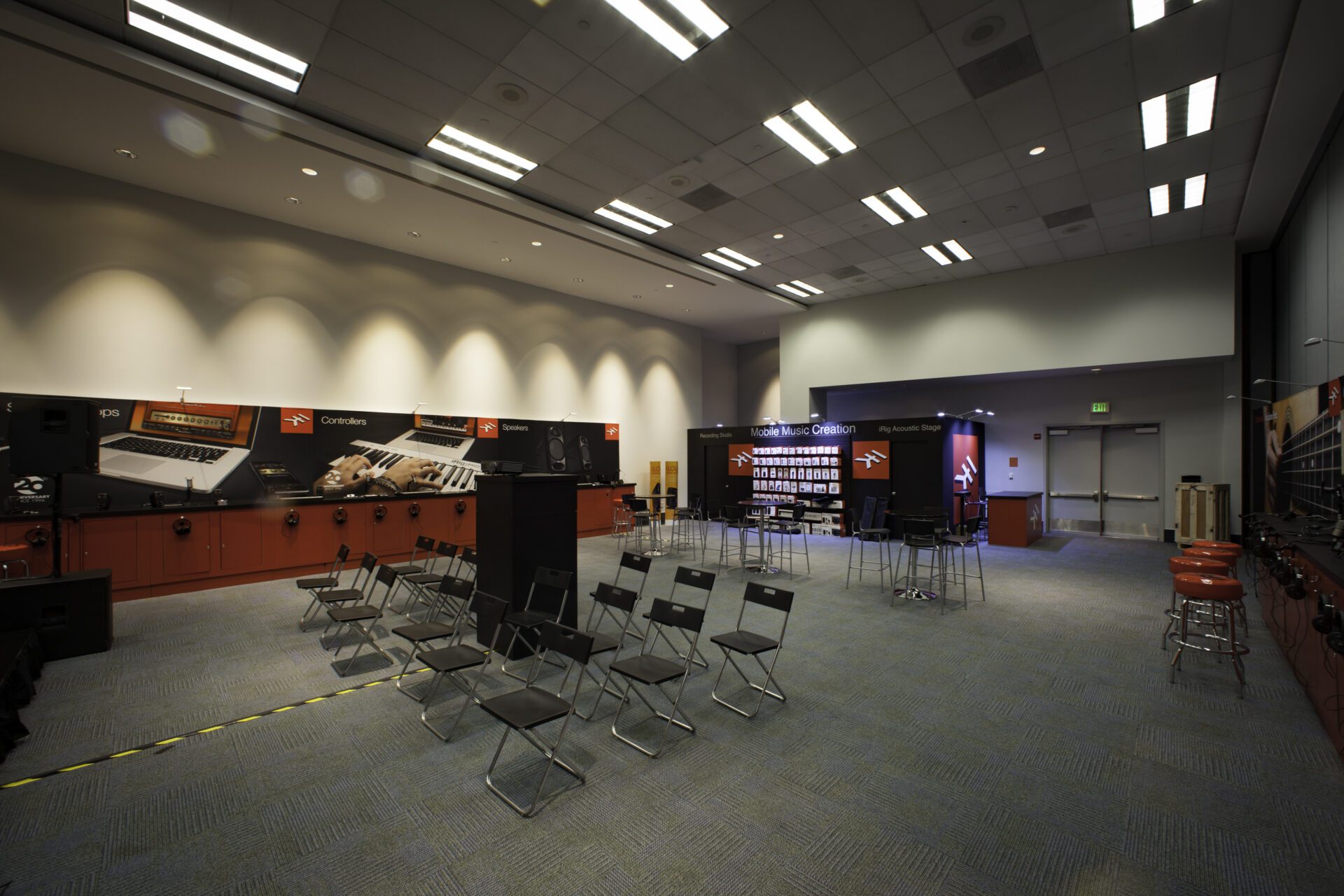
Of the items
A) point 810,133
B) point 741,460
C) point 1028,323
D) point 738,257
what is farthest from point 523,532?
point 1028,323

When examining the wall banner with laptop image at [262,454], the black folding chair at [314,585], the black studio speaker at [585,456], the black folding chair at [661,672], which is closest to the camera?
the black folding chair at [661,672]

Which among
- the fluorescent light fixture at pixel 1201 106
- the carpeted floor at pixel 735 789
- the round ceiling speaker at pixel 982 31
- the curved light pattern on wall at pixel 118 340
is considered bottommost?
the carpeted floor at pixel 735 789

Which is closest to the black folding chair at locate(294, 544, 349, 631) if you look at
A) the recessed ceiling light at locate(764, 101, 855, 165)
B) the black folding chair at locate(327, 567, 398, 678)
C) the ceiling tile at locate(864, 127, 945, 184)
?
the black folding chair at locate(327, 567, 398, 678)

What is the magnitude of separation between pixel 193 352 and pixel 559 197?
5101mm

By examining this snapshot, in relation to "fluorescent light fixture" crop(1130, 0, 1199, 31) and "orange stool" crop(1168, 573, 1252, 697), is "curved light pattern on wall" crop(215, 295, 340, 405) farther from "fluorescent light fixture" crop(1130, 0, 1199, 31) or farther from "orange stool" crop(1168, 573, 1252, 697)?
"orange stool" crop(1168, 573, 1252, 697)

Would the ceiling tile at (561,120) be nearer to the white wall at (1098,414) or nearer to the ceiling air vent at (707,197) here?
the ceiling air vent at (707,197)

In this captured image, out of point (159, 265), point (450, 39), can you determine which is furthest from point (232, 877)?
point (159, 265)

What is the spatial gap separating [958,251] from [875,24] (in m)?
5.77

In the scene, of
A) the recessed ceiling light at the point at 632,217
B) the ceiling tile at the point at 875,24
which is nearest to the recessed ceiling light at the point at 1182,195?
the ceiling tile at the point at 875,24

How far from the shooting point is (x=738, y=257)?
384 inches

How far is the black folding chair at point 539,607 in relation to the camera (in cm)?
388

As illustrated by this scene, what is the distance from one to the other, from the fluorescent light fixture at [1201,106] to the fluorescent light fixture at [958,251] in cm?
318

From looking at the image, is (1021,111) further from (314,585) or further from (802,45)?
(314,585)

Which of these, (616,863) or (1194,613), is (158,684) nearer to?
(616,863)
